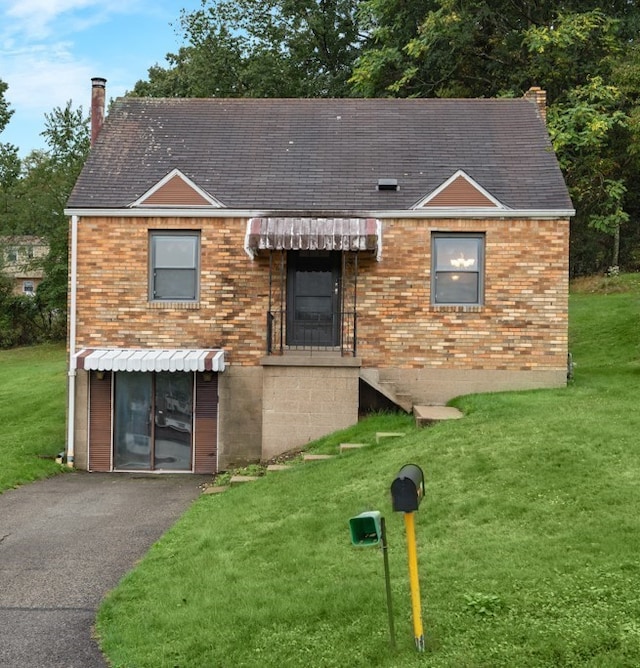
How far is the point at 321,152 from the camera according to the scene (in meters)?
17.0

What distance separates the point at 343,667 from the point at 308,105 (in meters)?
15.4

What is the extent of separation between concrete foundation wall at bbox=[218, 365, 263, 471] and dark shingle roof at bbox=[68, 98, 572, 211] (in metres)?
3.37

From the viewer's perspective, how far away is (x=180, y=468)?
15656 mm

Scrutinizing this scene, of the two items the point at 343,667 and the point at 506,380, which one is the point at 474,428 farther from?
the point at 343,667

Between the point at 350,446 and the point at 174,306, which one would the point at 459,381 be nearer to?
the point at 350,446

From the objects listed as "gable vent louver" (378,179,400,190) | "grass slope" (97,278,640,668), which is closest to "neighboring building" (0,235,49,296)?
"gable vent louver" (378,179,400,190)

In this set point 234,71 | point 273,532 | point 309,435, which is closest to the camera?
point 273,532

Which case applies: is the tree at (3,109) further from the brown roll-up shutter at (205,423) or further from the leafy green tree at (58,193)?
the brown roll-up shutter at (205,423)

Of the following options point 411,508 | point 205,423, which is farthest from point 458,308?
point 411,508

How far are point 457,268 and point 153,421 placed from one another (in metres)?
6.75

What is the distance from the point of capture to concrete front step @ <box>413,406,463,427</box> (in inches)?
516

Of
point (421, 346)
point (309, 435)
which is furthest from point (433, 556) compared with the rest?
point (421, 346)

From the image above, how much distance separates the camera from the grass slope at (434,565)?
17.7ft

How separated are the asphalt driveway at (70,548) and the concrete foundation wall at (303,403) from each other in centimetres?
164
